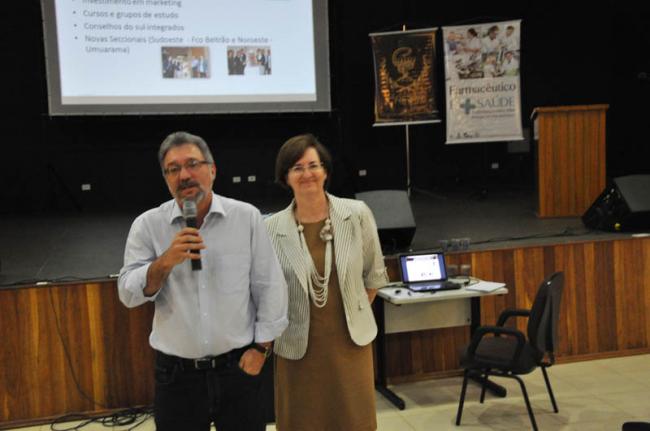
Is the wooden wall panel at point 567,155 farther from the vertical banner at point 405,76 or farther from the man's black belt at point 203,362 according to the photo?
the man's black belt at point 203,362

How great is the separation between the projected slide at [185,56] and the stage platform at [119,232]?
1201 millimetres

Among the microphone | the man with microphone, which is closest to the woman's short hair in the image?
the man with microphone

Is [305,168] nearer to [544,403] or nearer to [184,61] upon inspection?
[544,403]

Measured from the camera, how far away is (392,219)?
4520 mm

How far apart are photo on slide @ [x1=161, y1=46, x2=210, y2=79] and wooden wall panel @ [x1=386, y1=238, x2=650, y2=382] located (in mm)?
3569

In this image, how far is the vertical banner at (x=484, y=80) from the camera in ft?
22.0

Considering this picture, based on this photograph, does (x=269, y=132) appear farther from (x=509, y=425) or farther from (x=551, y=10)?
(x=509, y=425)

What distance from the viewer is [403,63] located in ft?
22.4

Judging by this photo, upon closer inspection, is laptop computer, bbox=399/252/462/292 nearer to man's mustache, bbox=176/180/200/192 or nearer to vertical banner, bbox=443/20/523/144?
man's mustache, bbox=176/180/200/192

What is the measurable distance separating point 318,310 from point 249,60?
4954 millimetres

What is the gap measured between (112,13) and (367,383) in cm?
518

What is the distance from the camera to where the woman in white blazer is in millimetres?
2197

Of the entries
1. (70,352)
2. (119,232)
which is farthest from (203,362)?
(119,232)

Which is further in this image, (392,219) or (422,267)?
(392,219)
